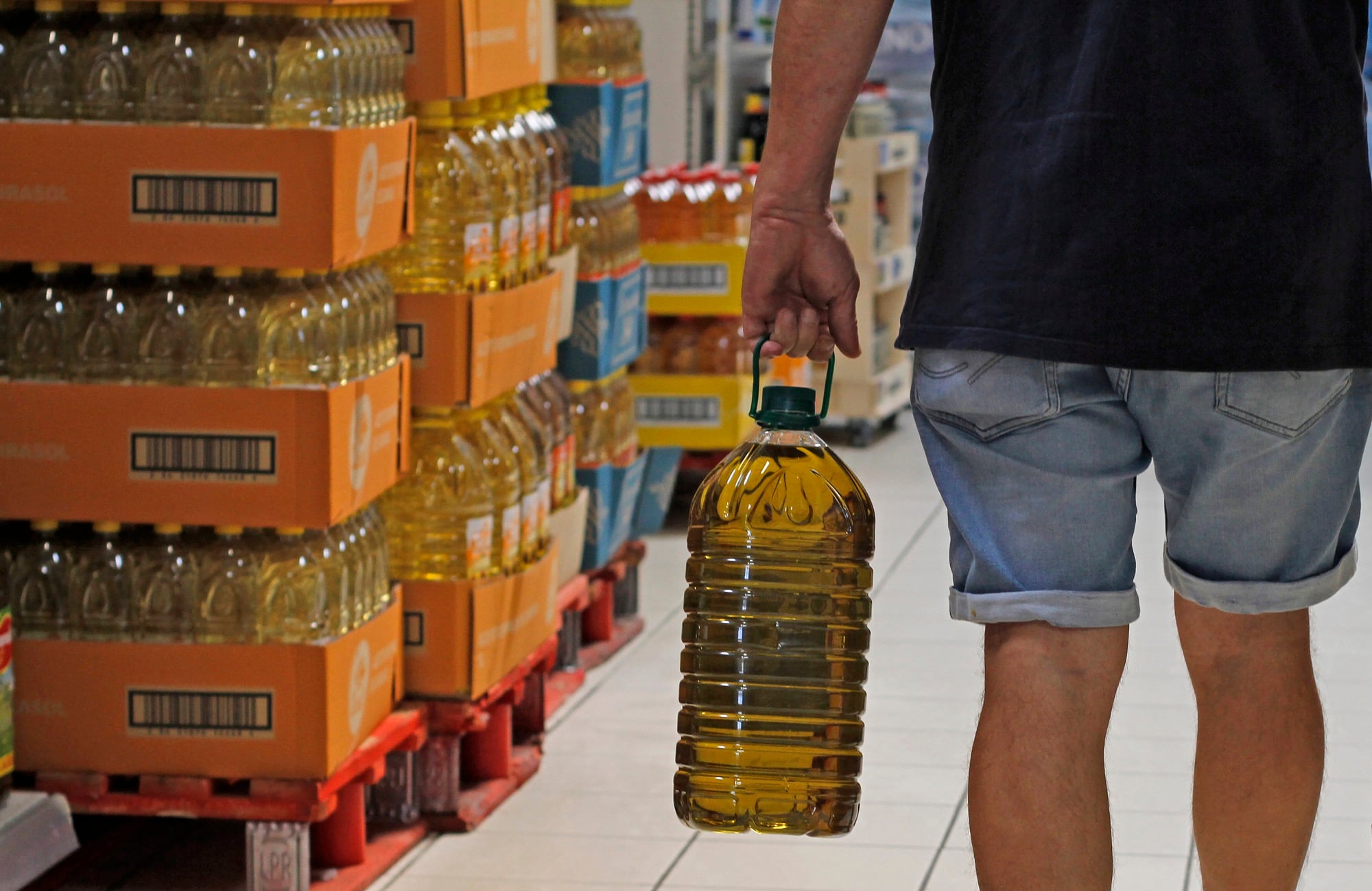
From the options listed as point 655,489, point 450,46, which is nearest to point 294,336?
point 450,46

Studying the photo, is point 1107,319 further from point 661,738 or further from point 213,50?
point 661,738

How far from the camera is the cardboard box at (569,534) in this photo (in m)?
4.22

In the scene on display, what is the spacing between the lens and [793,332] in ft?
6.78

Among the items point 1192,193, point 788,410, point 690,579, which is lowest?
point 690,579

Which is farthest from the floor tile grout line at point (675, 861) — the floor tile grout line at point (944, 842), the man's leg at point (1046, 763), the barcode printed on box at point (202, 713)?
the man's leg at point (1046, 763)

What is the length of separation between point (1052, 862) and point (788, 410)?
24.7 inches

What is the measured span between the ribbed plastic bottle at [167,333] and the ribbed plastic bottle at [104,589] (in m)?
0.24

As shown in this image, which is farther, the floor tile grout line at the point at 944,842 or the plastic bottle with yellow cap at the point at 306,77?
the floor tile grout line at the point at 944,842

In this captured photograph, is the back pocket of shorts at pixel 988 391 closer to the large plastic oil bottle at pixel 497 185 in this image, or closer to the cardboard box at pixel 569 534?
the large plastic oil bottle at pixel 497 185

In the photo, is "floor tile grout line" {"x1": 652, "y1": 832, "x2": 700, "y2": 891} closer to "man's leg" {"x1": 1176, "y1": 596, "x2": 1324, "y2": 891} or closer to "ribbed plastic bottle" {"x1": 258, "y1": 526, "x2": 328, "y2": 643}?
"ribbed plastic bottle" {"x1": 258, "y1": 526, "x2": 328, "y2": 643}

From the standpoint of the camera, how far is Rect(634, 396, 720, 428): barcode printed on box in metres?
6.01

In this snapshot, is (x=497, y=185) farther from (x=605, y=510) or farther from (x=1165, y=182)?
(x=1165, y=182)

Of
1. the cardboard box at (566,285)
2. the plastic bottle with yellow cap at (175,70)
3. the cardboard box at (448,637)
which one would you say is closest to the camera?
the plastic bottle with yellow cap at (175,70)

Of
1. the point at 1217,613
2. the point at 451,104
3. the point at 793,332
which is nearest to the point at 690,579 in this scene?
the point at 793,332
